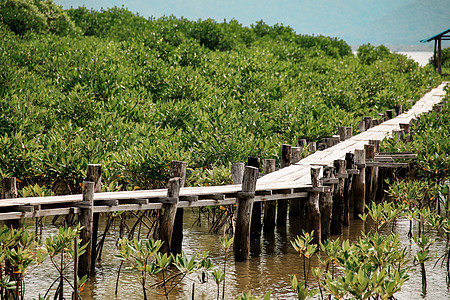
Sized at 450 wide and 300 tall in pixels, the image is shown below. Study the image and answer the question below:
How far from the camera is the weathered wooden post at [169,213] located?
9.62 metres

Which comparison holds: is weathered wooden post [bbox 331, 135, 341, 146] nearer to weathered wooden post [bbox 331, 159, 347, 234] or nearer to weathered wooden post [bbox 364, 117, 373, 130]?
weathered wooden post [bbox 364, 117, 373, 130]

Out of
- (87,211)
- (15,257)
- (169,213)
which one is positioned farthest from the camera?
(169,213)

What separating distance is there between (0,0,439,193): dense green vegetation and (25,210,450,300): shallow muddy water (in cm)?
173

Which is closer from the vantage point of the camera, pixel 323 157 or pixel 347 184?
pixel 347 184

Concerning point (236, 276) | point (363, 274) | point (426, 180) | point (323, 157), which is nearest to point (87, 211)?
point (236, 276)

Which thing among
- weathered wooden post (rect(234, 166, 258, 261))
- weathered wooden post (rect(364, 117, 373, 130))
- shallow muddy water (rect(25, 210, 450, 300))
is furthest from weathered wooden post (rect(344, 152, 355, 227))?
weathered wooden post (rect(364, 117, 373, 130))

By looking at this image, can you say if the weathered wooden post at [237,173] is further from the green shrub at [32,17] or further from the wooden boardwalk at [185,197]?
the green shrub at [32,17]

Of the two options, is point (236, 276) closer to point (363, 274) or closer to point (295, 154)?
point (363, 274)

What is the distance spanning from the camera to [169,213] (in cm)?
980

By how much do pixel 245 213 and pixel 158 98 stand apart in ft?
42.4

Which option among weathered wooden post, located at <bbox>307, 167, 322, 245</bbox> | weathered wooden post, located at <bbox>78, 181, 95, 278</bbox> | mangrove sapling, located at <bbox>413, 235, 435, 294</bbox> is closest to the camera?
mangrove sapling, located at <bbox>413, 235, 435, 294</bbox>

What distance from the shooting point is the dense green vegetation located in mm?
13516

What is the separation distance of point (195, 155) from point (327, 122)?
253 inches

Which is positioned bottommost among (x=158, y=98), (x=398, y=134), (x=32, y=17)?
(x=398, y=134)
